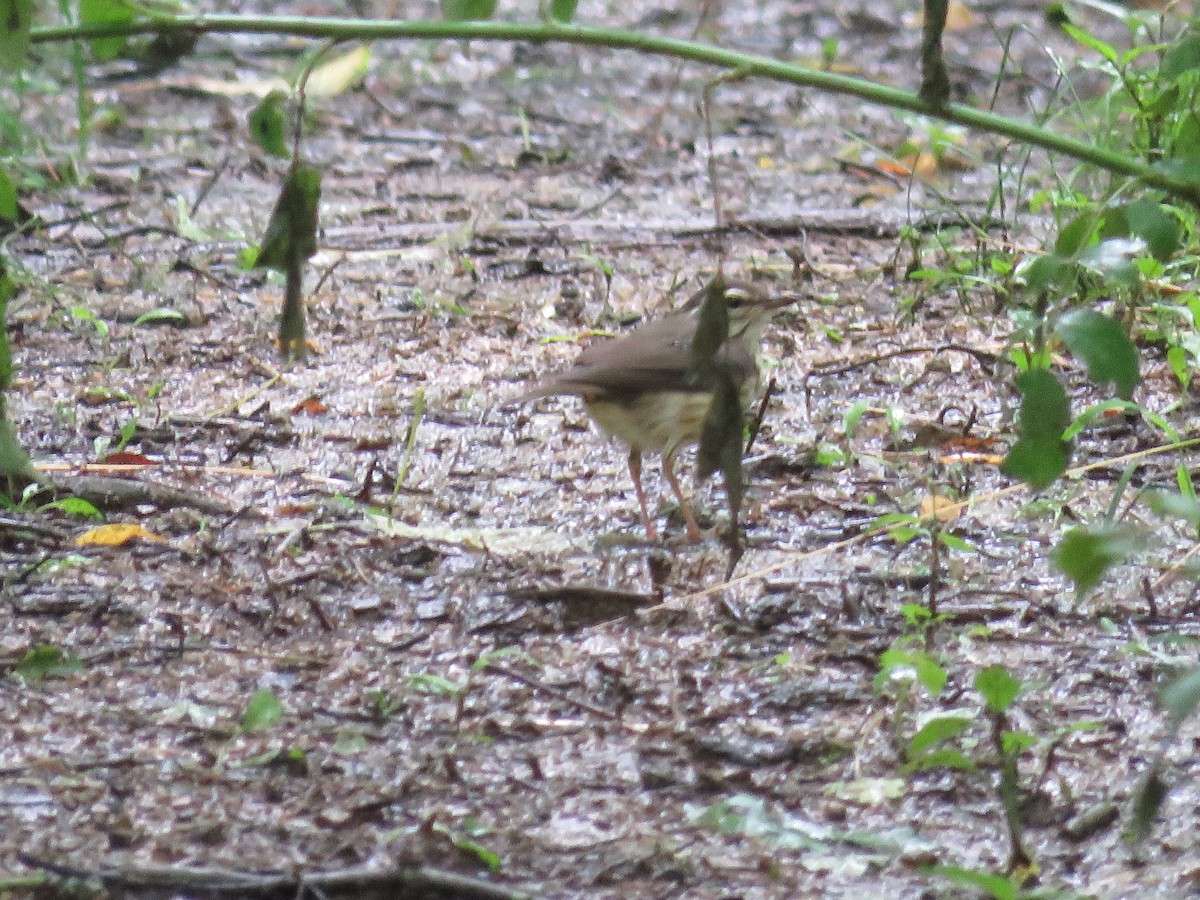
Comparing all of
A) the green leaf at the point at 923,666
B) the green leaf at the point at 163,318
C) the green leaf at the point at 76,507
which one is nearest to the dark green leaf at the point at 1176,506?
the green leaf at the point at 923,666

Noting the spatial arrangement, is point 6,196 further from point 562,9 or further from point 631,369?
point 631,369

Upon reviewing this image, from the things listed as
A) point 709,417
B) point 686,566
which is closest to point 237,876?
point 709,417

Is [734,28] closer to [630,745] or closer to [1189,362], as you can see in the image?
[1189,362]

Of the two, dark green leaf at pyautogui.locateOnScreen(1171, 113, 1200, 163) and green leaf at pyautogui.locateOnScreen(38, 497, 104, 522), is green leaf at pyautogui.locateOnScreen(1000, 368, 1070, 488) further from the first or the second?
green leaf at pyautogui.locateOnScreen(38, 497, 104, 522)

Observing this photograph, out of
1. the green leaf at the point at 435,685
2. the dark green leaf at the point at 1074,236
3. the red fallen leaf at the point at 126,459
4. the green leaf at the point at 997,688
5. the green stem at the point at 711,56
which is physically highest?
the green stem at the point at 711,56

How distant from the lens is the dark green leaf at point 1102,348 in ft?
7.11

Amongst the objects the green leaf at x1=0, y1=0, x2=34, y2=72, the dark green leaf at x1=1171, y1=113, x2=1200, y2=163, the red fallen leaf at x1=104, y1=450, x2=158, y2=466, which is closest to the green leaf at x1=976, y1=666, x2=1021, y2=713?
the dark green leaf at x1=1171, y1=113, x2=1200, y2=163

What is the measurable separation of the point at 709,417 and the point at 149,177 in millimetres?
6348

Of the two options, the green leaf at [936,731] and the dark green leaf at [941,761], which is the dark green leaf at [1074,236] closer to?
the green leaf at [936,731]

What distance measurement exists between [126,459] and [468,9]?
282 centimetres

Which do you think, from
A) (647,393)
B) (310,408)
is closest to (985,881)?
(647,393)

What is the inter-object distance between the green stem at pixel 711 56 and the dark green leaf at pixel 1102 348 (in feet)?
0.66

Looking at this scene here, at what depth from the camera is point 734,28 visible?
11.4 meters

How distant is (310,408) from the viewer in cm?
552
